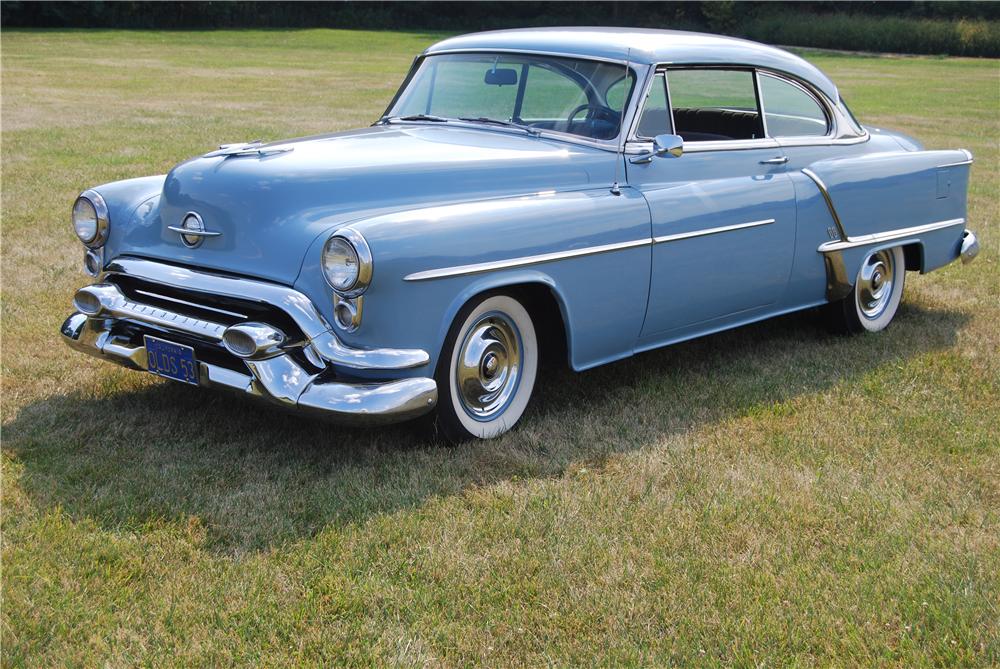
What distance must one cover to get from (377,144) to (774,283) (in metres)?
2.05

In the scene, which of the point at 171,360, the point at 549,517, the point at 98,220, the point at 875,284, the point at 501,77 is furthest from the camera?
the point at 875,284

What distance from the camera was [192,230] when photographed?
4.17 meters

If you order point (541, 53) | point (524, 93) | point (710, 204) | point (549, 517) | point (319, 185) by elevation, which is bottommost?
point (549, 517)

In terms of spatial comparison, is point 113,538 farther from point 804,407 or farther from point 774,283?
point 774,283

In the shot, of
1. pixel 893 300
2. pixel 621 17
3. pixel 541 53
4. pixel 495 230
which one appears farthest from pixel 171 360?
pixel 621 17

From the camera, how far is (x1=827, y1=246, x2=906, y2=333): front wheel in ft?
19.5

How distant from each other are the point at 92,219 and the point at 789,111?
11.3 ft

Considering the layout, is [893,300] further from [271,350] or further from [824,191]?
[271,350]

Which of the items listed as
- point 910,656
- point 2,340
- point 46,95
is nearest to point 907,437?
point 910,656

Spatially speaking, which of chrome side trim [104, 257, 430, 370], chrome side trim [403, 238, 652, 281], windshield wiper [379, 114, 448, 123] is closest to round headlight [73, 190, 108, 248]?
chrome side trim [104, 257, 430, 370]

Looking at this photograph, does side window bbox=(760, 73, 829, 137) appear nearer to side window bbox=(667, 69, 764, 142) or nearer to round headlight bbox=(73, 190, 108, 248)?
side window bbox=(667, 69, 764, 142)

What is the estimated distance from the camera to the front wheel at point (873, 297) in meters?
5.93

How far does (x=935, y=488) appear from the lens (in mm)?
4004

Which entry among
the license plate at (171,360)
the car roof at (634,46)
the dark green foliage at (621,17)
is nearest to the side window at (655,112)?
the car roof at (634,46)
